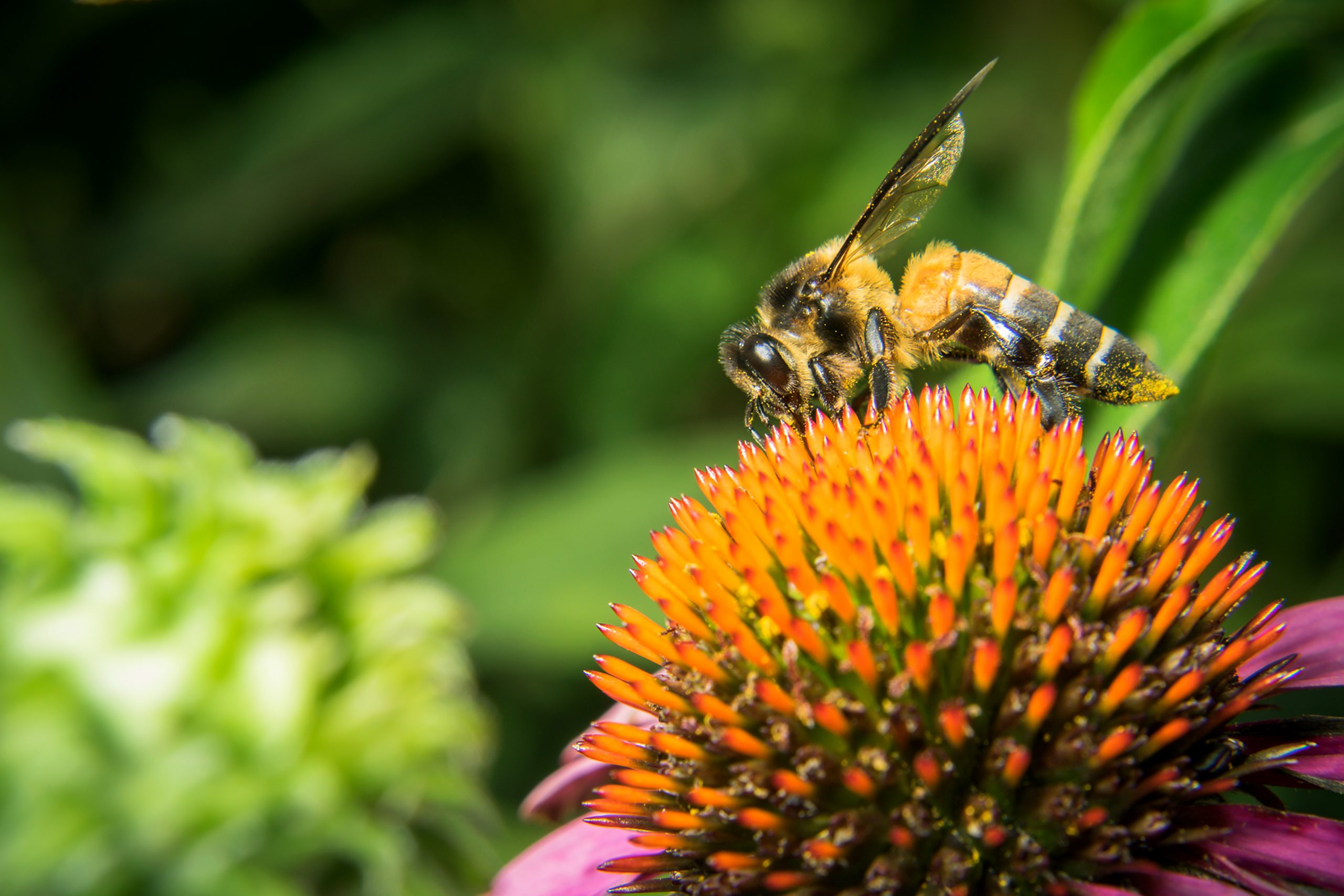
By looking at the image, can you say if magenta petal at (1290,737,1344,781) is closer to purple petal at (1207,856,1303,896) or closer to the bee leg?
purple petal at (1207,856,1303,896)

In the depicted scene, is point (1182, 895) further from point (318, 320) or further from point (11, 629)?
point (318, 320)

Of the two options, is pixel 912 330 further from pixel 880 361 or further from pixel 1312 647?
pixel 1312 647

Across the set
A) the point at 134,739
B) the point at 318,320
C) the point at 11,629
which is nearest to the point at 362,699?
the point at 134,739

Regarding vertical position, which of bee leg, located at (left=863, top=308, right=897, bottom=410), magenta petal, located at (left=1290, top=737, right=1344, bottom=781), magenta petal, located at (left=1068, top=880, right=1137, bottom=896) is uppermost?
bee leg, located at (left=863, top=308, right=897, bottom=410)

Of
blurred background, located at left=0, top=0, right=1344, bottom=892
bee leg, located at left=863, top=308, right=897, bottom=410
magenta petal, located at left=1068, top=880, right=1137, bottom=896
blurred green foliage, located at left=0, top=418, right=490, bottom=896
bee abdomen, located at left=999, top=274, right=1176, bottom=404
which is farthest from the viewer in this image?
blurred background, located at left=0, top=0, right=1344, bottom=892

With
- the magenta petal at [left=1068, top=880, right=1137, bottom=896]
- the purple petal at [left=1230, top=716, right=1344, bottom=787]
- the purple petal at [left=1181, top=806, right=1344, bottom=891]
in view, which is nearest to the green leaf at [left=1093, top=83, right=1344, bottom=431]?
the purple petal at [left=1230, top=716, right=1344, bottom=787]

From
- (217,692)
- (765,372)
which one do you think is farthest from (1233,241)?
(217,692)
